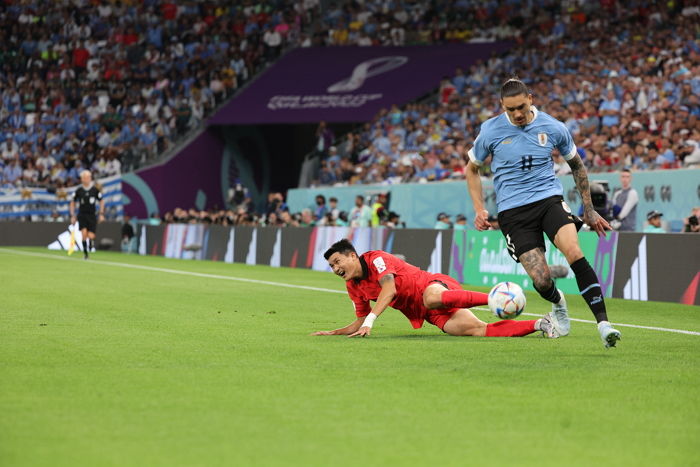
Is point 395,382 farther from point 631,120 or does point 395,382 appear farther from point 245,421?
point 631,120

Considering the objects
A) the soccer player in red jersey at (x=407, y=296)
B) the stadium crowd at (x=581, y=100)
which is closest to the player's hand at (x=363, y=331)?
the soccer player in red jersey at (x=407, y=296)

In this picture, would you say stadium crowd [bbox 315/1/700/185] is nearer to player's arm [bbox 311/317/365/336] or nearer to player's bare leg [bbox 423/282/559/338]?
player's bare leg [bbox 423/282/559/338]

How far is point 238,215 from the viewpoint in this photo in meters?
34.5

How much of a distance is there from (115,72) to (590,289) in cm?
4099

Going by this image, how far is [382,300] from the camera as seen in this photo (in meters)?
9.85

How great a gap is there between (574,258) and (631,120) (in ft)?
56.6

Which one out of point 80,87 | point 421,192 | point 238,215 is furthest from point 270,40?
point 421,192

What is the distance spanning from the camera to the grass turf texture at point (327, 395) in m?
5.14

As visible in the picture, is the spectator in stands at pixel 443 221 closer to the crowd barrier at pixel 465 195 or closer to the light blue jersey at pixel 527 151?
the crowd barrier at pixel 465 195

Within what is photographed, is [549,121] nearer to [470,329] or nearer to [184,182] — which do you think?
[470,329]

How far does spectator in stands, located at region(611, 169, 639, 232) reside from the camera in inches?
750

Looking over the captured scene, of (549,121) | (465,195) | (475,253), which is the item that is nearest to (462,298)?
(549,121)

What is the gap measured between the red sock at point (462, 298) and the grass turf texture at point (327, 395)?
35 centimetres

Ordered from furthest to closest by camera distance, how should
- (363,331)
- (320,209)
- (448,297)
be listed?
(320,209)
(448,297)
(363,331)
